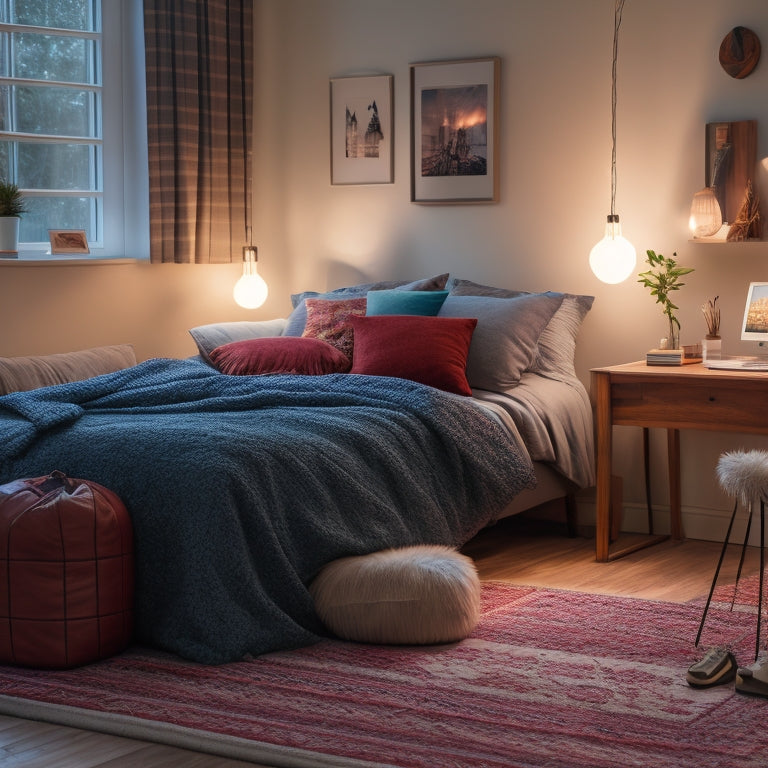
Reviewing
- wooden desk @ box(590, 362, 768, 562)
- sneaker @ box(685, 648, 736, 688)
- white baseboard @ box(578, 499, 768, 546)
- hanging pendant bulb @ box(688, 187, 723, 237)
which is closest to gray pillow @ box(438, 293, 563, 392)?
wooden desk @ box(590, 362, 768, 562)

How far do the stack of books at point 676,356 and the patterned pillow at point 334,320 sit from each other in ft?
3.45

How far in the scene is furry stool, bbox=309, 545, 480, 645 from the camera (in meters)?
2.87

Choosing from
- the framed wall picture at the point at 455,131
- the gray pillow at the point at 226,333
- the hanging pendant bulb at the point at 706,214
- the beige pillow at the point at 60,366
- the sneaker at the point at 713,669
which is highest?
the framed wall picture at the point at 455,131

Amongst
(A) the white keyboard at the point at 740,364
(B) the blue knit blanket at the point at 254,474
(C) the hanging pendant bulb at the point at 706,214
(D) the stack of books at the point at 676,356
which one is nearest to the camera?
(B) the blue knit blanket at the point at 254,474

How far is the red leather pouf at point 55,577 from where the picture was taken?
2678mm

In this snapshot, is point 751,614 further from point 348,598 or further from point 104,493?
point 104,493

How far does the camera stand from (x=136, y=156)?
4.77 m

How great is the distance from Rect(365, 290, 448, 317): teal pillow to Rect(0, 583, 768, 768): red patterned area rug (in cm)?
154

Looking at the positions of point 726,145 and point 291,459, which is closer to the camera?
point 291,459

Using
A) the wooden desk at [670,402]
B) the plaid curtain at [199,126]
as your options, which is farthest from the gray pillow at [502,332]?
the plaid curtain at [199,126]

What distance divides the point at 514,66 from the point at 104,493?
2571mm

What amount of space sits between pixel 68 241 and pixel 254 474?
204 centimetres

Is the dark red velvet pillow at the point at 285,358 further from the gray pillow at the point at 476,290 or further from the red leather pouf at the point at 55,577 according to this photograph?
the red leather pouf at the point at 55,577

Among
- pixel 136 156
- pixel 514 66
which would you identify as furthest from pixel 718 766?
pixel 136 156
